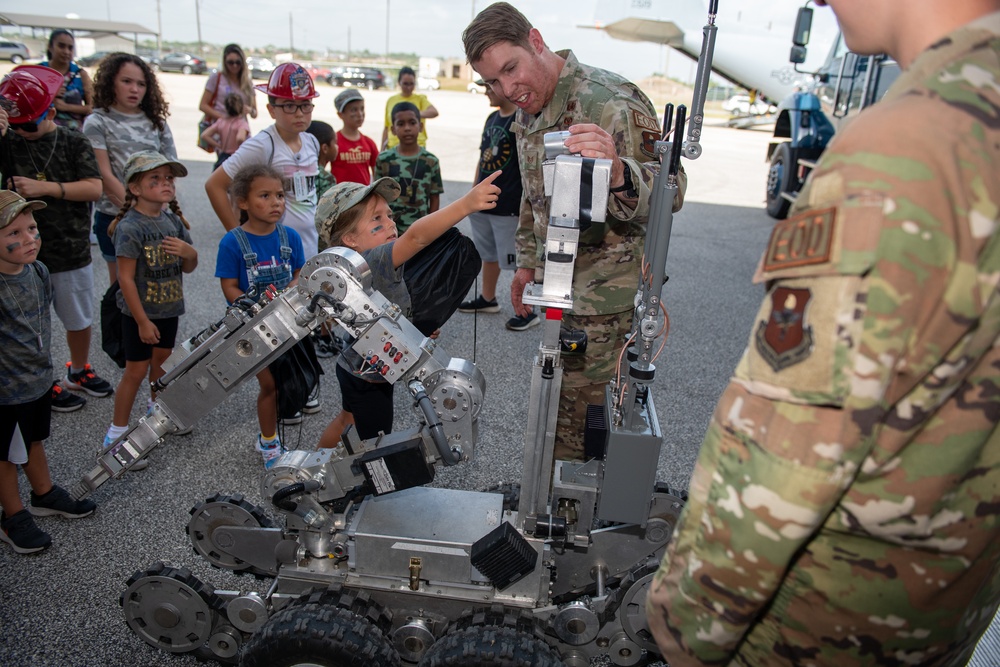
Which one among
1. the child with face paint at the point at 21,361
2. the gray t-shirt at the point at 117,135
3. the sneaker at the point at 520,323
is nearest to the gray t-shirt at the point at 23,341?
the child with face paint at the point at 21,361

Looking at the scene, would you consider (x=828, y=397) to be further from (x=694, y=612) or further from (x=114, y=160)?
(x=114, y=160)

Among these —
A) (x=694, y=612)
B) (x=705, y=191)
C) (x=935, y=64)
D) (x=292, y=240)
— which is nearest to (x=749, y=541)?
(x=694, y=612)

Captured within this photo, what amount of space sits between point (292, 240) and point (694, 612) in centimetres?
316

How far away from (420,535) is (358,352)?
25.3 inches

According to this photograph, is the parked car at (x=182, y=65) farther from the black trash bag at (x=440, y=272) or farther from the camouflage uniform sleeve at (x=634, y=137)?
the camouflage uniform sleeve at (x=634, y=137)

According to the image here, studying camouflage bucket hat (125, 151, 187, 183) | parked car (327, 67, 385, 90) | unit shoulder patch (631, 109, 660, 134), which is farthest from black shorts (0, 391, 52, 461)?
parked car (327, 67, 385, 90)

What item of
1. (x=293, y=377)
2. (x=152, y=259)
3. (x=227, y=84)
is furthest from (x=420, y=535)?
(x=227, y=84)

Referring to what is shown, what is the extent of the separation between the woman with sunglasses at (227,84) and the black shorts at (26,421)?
462cm

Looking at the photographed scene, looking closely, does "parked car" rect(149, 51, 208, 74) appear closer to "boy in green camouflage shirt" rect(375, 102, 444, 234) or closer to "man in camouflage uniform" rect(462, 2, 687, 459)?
"boy in green camouflage shirt" rect(375, 102, 444, 234)

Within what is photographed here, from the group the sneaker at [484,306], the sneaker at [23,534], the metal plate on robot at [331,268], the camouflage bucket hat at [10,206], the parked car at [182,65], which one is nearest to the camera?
the metal plate on robot at [331,268]

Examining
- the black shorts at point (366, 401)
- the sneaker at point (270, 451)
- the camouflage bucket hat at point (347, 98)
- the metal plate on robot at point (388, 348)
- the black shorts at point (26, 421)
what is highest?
the camouflage bucket hat at point (347, 98)

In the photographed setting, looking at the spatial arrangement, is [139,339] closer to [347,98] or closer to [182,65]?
[347,98]

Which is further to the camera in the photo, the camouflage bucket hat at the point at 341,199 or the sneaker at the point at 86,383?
the sneaker at the point at 86,383

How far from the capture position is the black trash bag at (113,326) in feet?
12.5
